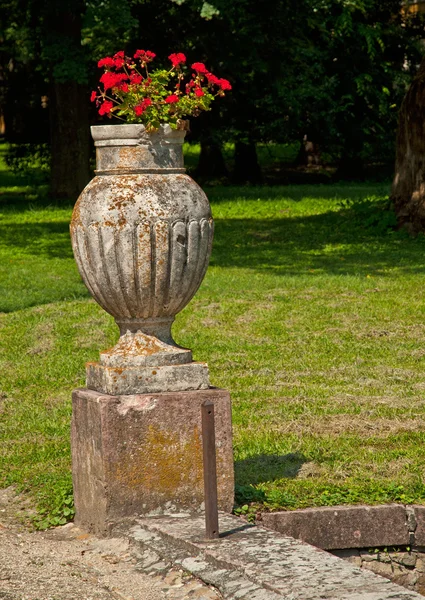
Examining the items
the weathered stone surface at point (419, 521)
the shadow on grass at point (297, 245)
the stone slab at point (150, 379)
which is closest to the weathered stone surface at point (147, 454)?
the stone slab at point (150, 379)

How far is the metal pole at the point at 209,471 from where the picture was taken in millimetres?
5406

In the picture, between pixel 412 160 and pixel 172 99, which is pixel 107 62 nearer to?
pixel 172 99

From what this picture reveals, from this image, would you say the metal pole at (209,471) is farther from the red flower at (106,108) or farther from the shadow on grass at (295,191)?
the shadow on grass at (295,191)

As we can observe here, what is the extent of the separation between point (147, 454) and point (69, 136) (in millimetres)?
20217

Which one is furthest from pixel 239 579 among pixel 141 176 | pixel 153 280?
pixel 141 176

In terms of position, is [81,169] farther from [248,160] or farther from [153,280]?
[153,280]

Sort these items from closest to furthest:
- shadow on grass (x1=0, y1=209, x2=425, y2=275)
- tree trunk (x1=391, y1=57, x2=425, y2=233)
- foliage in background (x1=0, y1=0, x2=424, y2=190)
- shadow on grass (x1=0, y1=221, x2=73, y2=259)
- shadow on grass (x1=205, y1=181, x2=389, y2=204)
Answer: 1. shadow on grass (x1=0, y1=209, x2=425, y2=275)
2. shadow on grass (x1=0, y1=221, x2=73, y2=259)
3. tree trunk (x1=391, y1=57, x2=425, y2=233)
4. foliage in background (x1=0, y1=0, x2=424, y2=190)
5. shadow on grass (x1=205, y1=181, x2=389, y2=204)

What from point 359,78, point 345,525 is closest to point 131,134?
point 345,525

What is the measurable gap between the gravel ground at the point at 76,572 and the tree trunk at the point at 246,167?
27.9 metres

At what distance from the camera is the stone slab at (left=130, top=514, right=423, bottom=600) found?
15.2 ft

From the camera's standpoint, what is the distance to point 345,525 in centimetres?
600

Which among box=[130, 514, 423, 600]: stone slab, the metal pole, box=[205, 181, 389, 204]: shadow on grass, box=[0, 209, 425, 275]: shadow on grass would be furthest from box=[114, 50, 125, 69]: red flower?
box=[205, 181, 389, 204]: shadow on grass

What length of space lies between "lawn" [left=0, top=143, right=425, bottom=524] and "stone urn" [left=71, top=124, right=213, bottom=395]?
37.0 inches

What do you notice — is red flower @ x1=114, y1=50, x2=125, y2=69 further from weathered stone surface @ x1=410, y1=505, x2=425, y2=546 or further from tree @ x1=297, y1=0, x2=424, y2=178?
tree @ x1=297, y1=0, x2=424, y2=178
